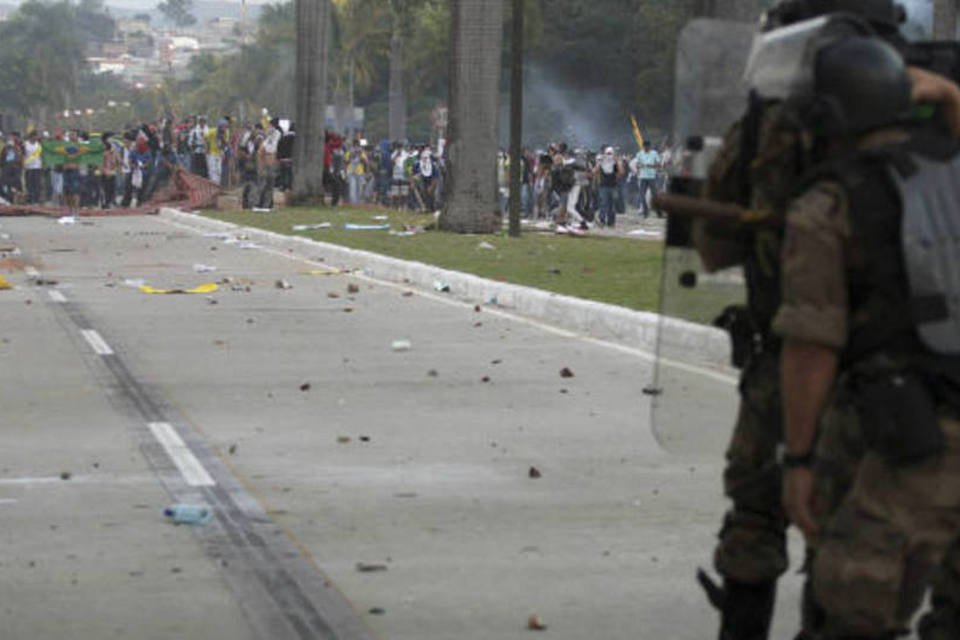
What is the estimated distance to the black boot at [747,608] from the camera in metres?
6.01

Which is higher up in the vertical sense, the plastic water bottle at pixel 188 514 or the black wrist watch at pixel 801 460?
the black wrist watch at pixel 801 460

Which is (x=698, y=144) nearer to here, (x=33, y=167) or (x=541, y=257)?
(x=541, y=257)

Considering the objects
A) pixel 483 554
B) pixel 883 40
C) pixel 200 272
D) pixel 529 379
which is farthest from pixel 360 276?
pixel 883 40

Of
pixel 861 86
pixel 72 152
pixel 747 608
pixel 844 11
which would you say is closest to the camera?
pixel 861 86

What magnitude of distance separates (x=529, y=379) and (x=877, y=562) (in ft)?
32.8

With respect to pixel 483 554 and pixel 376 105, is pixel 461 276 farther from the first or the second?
pixel 376 105

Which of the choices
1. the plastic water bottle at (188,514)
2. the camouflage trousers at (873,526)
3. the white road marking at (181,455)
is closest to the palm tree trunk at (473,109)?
the white road marking at (181,455)

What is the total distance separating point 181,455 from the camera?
11.4 m

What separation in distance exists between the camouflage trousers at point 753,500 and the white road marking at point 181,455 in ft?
15.8

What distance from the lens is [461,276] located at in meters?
23.7

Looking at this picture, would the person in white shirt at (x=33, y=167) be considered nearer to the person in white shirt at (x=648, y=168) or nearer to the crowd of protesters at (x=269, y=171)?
the crowd of protesters at (x=269, y=171)

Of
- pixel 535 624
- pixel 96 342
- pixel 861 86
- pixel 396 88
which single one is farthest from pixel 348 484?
pixel 396 88

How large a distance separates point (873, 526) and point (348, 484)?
5614 mm

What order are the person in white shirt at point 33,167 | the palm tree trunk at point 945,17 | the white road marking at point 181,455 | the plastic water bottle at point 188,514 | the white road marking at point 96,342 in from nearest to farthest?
the plastic water bottle at point 188,514 < the white road marking at point 181,455 < the white road marking at point 96,342 < the palm tree trunk at point 945,17 < the person in white shirt at point 33,167
